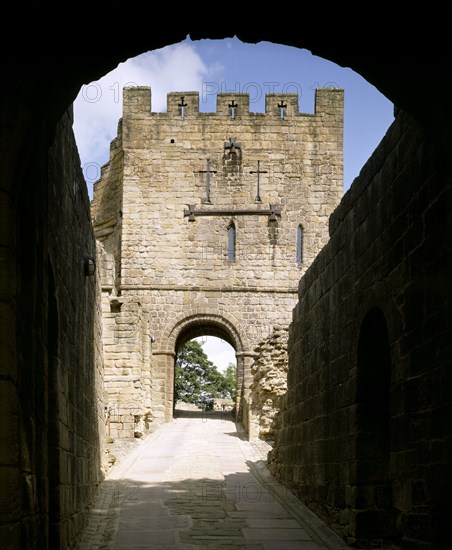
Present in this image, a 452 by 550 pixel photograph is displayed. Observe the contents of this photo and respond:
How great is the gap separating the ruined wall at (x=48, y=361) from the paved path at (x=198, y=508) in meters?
0.57

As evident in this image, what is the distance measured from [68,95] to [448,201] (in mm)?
2555

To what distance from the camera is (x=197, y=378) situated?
50.8 m

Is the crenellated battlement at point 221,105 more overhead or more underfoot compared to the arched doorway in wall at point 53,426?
more overhead

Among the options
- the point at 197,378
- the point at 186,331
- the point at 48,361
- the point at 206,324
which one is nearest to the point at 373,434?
the point at 48,361

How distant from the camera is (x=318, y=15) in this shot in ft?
16.4

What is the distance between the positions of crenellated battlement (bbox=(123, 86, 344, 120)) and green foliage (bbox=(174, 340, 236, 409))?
24.1m

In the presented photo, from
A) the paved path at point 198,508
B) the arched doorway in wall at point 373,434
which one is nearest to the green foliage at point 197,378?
the paved path at point 198,508

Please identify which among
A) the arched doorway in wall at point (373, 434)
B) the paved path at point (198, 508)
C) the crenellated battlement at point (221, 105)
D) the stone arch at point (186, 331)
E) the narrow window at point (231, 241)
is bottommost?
the paved path at point (198, 508)

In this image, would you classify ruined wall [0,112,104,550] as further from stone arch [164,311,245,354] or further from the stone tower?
the stone tower

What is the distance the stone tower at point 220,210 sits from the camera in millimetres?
26547

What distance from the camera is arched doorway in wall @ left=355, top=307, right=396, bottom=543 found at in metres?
7.38

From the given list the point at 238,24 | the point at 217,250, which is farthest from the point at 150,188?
the point at 238,24

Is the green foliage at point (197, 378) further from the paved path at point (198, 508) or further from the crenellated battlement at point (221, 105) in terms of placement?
the paved path at point (198, 508)

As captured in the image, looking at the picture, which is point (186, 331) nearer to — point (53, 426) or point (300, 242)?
point (300, 242)
